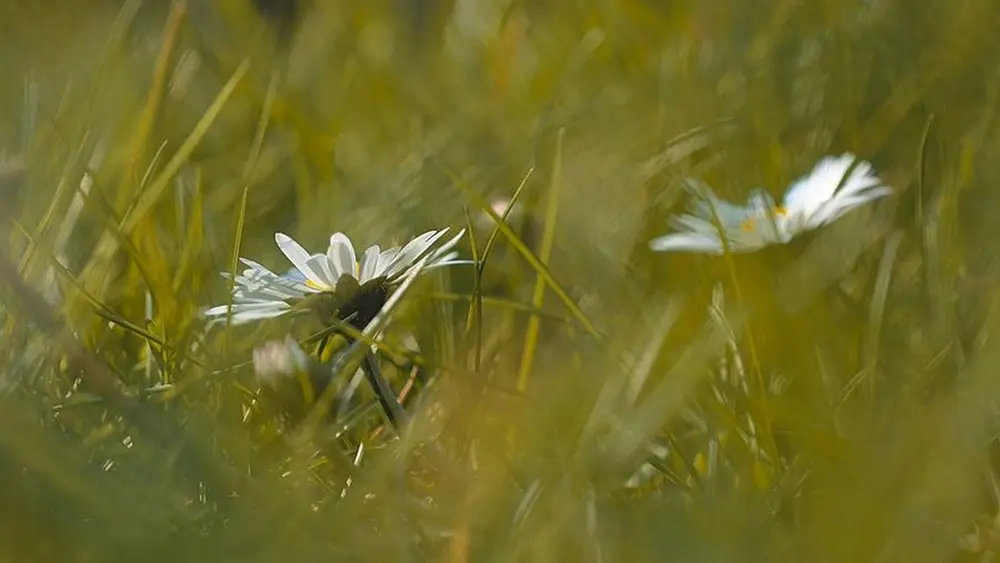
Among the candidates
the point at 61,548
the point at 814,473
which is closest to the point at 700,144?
the point at 814,473

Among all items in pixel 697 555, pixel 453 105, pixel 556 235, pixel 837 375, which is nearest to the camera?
pixel 697 555

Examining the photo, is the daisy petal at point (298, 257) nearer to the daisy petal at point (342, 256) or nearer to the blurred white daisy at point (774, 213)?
the daisy petal at point (342, 256)

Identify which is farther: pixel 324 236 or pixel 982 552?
pixel 324 236

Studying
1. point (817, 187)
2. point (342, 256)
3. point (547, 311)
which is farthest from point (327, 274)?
point (817, 187)

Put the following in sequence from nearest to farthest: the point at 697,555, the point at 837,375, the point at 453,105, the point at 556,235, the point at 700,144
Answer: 1. the point at 697,555
2. the point at 837,375
3. the point at 556,235
4. the point at 700,144
5. the point at 453,105

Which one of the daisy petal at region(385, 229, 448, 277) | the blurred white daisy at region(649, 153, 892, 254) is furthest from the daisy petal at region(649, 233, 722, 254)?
the daisy petal at region(385, 229, 448, 277)

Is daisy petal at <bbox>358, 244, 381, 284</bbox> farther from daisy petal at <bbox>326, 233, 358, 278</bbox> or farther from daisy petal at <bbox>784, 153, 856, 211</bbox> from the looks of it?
daisy petal at <bbox>784, 153, 856, 211</bbox>

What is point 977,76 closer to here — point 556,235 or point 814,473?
point 556,235
